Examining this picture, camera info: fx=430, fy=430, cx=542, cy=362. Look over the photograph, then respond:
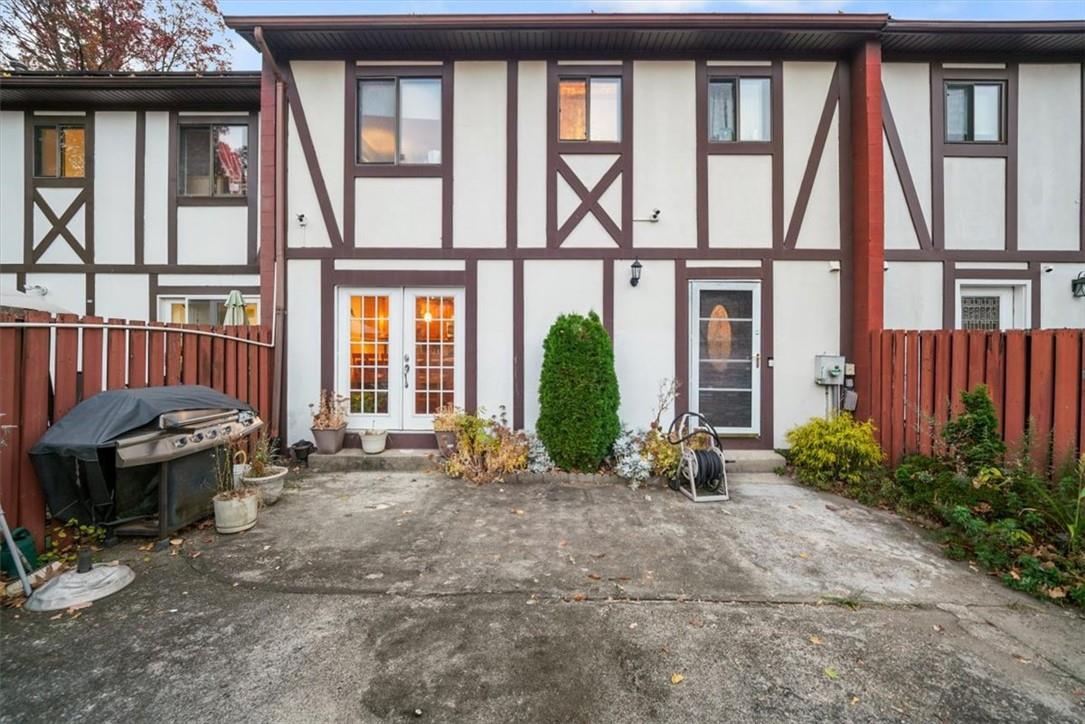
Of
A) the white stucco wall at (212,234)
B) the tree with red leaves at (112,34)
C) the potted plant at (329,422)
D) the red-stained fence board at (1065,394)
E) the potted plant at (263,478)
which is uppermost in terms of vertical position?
the tree with red leaves at (112,34)

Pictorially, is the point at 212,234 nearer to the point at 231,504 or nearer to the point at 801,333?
the point at 231,504

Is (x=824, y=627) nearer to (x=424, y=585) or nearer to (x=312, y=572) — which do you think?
(x=424, y=585)

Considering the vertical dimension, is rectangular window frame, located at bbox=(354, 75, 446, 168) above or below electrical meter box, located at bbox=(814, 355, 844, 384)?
above

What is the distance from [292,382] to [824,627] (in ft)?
19.9

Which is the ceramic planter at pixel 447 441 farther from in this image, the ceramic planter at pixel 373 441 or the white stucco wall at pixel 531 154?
the white stucco wall at pixel 531 154

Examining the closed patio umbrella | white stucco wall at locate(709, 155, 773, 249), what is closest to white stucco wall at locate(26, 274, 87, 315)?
the closed patio umbrella

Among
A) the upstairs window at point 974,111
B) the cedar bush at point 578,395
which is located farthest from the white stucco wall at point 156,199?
the upstairs window at point 974,111

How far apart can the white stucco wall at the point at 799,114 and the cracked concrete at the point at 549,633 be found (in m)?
4.38

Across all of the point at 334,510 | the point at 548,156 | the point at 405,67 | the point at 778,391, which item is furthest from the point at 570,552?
the point at 405,67

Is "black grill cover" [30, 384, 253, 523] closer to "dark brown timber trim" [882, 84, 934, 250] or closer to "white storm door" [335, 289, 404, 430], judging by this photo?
"white storm door" [335, 289, 404, 430]

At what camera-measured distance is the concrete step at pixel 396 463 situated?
5379 millimetres

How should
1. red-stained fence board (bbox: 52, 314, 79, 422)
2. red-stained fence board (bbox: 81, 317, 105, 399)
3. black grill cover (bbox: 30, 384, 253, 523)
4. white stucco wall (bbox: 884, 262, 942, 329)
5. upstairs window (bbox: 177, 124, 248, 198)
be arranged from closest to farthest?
black grill cover (bbox: 30, 384, 253, 523)
red-stained fence board (bbox: 52, 314, 79, 422)
red-stained fence board (bbox: 81, 317, 105, 399)
white stucco wall (bbox: 884, 262, 942, 329)
upstairs window (bbox: 177, 124, 248, 198)

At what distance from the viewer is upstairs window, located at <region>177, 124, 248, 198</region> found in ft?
21.9

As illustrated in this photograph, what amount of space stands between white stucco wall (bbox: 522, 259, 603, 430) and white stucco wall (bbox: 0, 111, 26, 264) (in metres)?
7.98
